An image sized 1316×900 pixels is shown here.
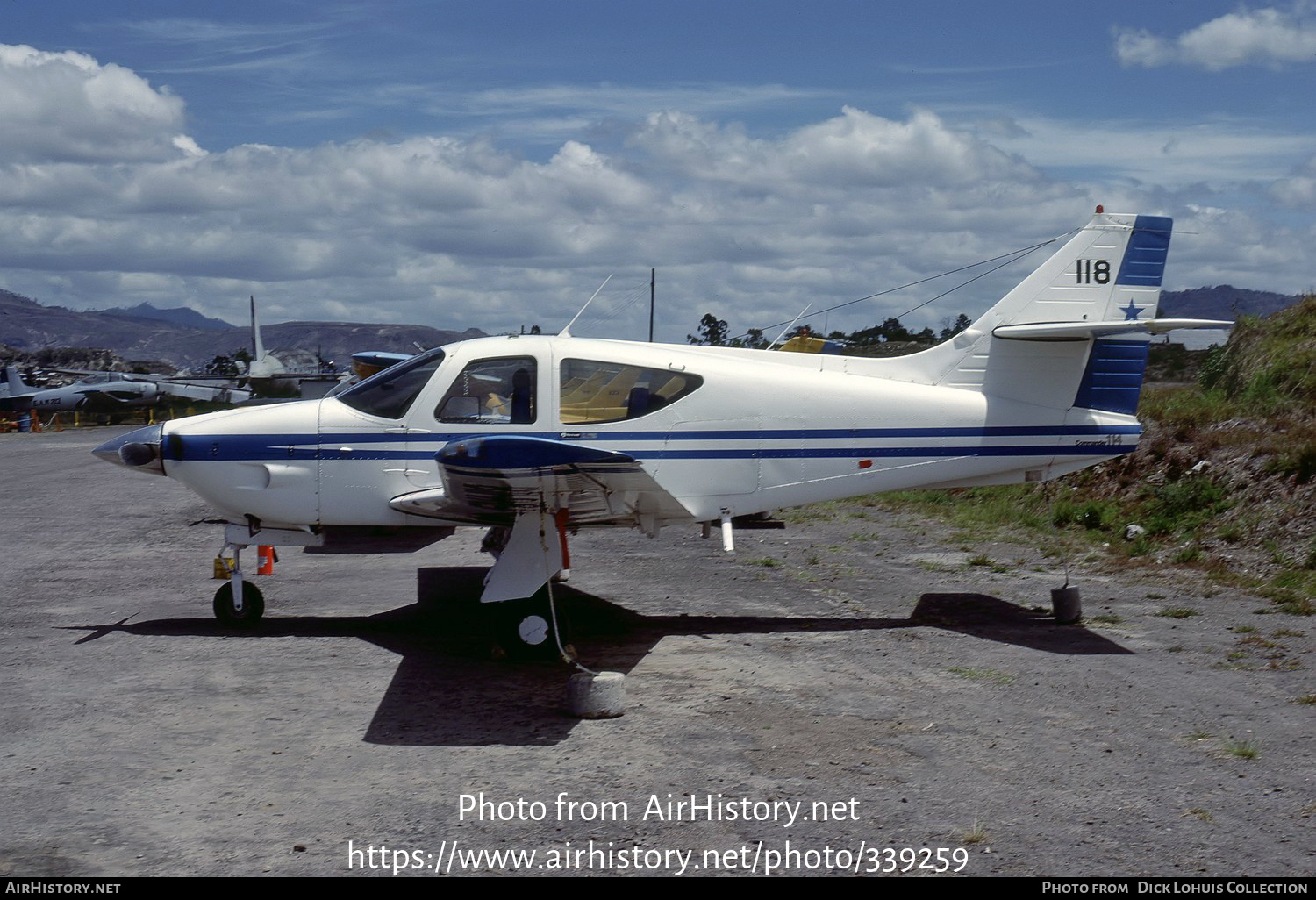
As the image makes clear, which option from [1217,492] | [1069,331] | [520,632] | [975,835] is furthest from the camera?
[1217,492]

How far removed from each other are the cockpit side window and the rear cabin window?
0.93 feet

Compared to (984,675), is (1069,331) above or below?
above

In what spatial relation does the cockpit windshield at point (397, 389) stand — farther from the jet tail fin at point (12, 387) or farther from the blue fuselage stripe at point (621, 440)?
the jet tail fin at point (12, 387)

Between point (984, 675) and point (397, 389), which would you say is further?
point (397, 389)

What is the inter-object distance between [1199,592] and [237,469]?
8519 millimetres

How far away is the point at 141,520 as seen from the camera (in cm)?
1538

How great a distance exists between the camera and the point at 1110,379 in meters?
→ 9.09

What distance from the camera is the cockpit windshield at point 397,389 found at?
8.44 meters

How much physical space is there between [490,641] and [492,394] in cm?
192

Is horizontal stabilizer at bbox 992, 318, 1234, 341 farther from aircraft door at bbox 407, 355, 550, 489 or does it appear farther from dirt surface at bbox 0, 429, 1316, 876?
aircraft door at bbox 407, 355, 550, 489

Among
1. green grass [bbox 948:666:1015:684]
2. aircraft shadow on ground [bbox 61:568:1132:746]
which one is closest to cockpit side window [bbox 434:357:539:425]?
aircraft shadow on ground [bbox 61:568:1132:746]

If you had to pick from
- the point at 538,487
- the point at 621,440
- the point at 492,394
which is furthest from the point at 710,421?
the point at 538,487

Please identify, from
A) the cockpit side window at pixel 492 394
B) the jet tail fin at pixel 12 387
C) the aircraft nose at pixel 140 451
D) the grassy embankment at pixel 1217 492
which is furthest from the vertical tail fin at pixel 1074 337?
the jet tail fin at pixel 12 387

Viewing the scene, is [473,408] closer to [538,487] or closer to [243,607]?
[538,487]
